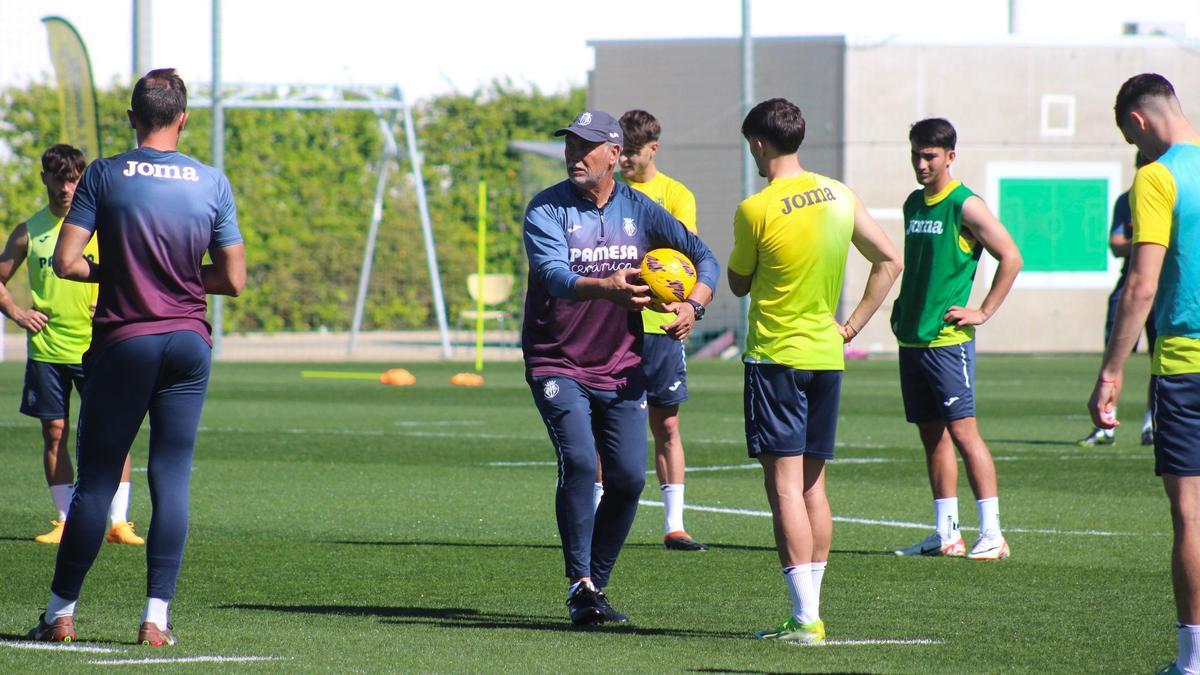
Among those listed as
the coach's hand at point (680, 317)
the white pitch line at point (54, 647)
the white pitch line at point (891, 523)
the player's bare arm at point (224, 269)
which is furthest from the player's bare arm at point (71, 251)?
the white pitch line at point (891, 523)

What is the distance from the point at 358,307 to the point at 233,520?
64.4 ft

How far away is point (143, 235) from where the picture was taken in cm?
622

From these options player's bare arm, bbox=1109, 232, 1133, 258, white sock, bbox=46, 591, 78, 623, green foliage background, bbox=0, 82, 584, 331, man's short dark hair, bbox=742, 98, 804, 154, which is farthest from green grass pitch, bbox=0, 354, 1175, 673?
green foliage background, bbox=0, 82, 584, 331

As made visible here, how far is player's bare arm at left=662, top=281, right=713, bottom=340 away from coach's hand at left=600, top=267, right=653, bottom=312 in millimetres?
159

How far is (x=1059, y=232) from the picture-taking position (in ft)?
99.8

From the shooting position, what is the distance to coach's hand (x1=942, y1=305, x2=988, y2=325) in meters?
8.91

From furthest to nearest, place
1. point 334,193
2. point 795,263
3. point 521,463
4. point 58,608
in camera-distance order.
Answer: point 334,193, point 521,463, point 795,263, point 58,608

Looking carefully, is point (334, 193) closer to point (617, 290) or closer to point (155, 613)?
point (617, 290)

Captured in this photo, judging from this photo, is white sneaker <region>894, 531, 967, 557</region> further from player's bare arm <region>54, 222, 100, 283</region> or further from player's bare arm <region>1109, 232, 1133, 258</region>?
player's bare arm <region>1109, 232, 1133, 258</region>

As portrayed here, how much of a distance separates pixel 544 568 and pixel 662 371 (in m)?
1.42

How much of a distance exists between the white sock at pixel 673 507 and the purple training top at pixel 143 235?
358 cm

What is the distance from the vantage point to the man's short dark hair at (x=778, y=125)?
6527mm

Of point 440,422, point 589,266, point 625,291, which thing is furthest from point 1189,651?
point 440,422

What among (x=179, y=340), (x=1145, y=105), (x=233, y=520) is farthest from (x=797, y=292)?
(x=233, y=520)
